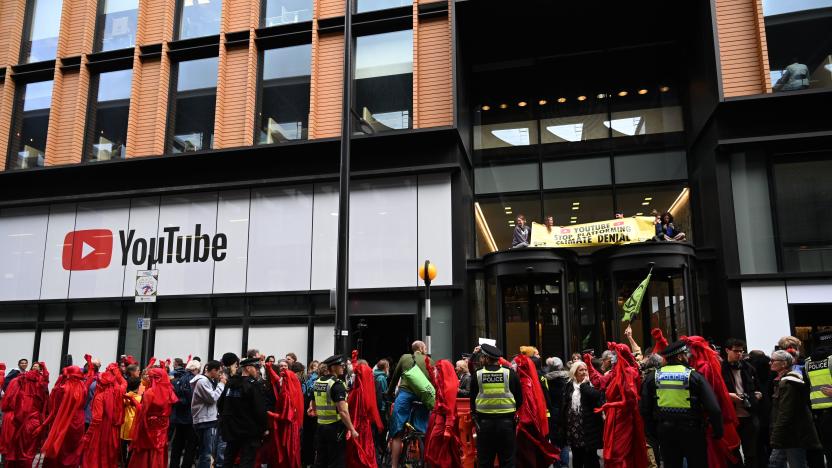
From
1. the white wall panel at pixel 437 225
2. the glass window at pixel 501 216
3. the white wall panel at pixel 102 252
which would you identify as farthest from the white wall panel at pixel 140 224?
the glass window at pixel 501 216

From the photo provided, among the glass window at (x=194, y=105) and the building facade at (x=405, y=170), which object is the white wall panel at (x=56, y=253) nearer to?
the building facade at (x=405, y=170)

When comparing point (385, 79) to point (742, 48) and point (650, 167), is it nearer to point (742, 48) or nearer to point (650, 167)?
point (650, 167)

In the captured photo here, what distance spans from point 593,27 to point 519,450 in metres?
14.3

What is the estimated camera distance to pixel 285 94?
20.1 m

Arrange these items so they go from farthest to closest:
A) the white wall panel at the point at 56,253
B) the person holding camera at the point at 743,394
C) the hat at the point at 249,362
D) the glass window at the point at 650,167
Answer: the white wall panel at the point at 56,253
the glass window at the point at 650,167
the hat at the point at 249,362
the person holding camera at the point at 743,394

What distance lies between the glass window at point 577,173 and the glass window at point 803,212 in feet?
15.5

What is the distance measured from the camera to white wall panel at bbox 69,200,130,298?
66.3 feet

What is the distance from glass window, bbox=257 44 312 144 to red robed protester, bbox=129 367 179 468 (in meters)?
11.0

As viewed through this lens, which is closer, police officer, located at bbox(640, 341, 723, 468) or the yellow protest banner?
police officer, located at bbox(640, 341, 723, 468)

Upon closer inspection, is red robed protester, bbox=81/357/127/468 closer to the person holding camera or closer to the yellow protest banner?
the person holding camera

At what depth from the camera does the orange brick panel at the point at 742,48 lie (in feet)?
53.6

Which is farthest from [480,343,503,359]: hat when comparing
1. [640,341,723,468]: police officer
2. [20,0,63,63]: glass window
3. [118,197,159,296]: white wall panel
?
[20,0,63,63]: glass window

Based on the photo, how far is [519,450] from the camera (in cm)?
904

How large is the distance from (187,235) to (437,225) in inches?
311
